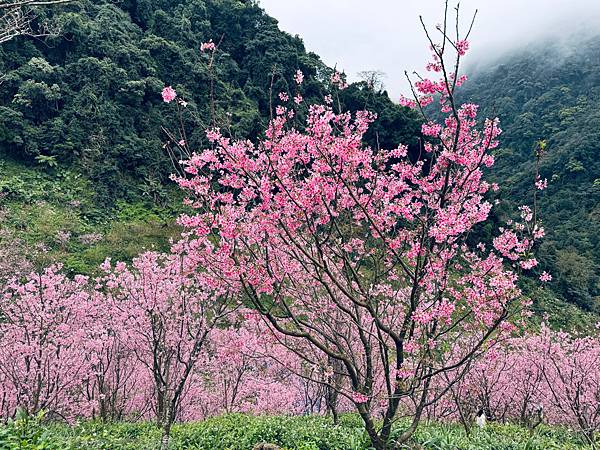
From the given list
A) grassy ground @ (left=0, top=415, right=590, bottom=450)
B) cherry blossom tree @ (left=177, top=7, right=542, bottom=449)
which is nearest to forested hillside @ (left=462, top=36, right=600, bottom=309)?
grassy ground @ (left=0, top=415, right=590, bottom=450)

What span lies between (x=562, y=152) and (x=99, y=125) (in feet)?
185

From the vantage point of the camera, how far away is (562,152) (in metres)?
56.7

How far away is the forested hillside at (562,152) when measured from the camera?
44.5 m

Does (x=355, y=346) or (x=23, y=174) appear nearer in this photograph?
(x=355, y=346)

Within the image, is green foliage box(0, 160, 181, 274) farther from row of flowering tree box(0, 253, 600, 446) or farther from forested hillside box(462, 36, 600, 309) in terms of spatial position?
forested hillside box(462, 36, 600, 309)

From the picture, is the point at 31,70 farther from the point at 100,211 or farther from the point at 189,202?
the point at 189,202

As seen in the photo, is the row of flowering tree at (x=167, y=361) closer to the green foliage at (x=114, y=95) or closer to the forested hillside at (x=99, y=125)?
the forested hillside at (x=99, y=125)

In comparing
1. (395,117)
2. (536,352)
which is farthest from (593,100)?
(536,352)

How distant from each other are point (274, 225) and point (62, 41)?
40198 millimetres

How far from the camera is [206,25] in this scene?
49594 mm

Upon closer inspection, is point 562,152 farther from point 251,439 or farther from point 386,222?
point 251,439

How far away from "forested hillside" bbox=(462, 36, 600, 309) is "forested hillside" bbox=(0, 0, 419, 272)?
20.6 metres

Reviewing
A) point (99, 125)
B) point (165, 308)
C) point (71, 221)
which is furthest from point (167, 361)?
point (99, 125)

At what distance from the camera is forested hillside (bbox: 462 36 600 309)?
4453cm
